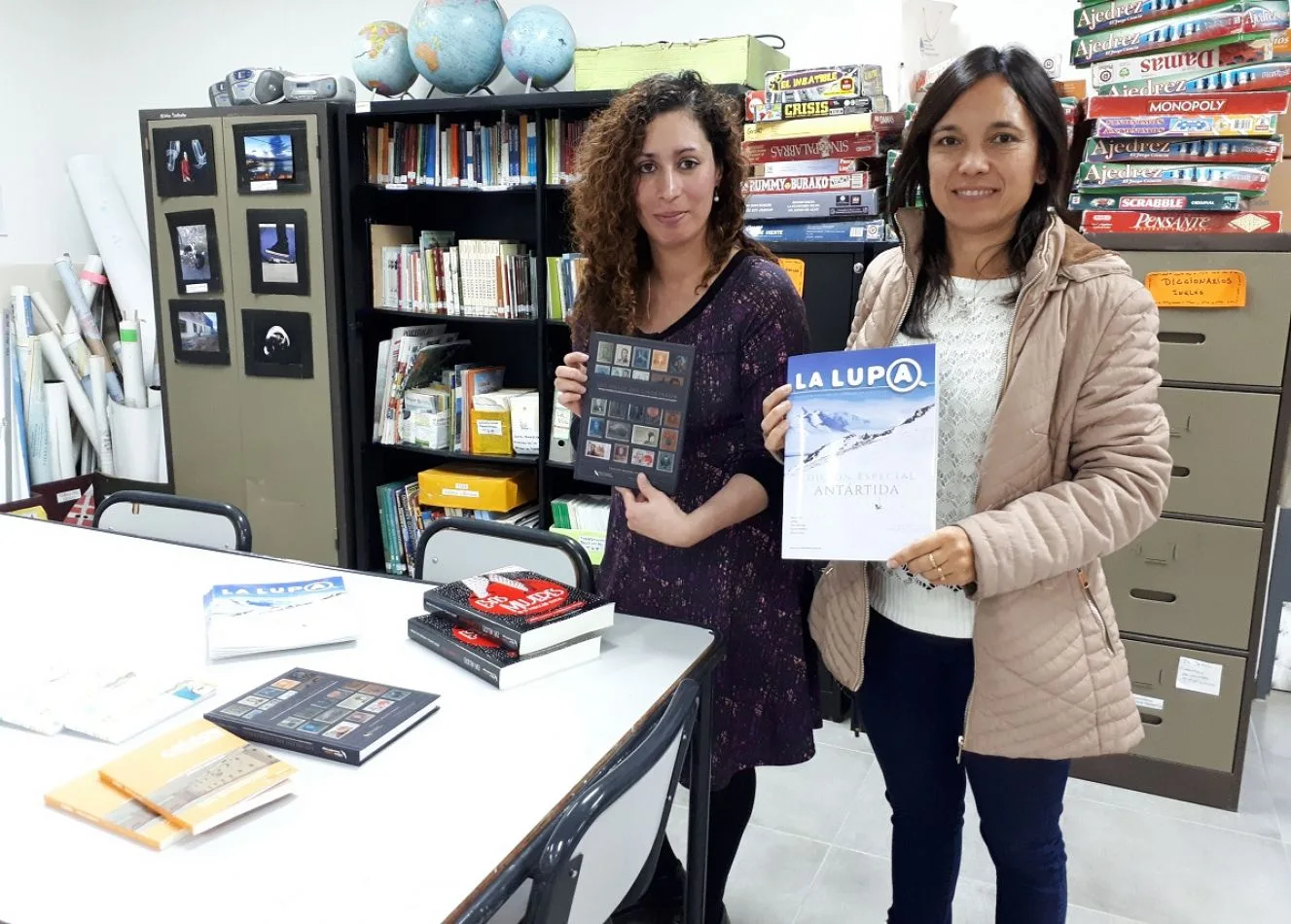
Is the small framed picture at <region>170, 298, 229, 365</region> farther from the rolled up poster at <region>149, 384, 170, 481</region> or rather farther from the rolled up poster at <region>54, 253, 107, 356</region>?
the rolled up poster at <region>54, 253, 107, 356</region>

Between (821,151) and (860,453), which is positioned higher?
(821,151)

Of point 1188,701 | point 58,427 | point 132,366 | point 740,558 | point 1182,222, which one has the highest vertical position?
point 1182,222

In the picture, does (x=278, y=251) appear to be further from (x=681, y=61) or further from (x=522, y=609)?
(x=522, y=609)

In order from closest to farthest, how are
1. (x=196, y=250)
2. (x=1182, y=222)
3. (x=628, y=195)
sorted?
(x=628, y=195) < (x=1182, y=222) < (x=196, y=250)

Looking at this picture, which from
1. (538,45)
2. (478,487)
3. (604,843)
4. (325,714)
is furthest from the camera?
(478,487)

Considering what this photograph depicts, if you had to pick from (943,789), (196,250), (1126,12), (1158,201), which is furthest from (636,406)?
(196,250)

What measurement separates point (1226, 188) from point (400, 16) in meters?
2.95

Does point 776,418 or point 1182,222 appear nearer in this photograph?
point 776,418

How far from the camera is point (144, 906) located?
0.85m

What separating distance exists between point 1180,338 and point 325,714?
2200 mm

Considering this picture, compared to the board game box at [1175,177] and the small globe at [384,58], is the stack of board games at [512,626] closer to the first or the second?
the board game box at [1175,177]

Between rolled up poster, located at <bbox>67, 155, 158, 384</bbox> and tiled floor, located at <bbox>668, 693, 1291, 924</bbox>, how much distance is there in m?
3.28

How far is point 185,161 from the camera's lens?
11.3 feet

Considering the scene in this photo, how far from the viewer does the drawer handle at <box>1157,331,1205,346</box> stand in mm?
2326
